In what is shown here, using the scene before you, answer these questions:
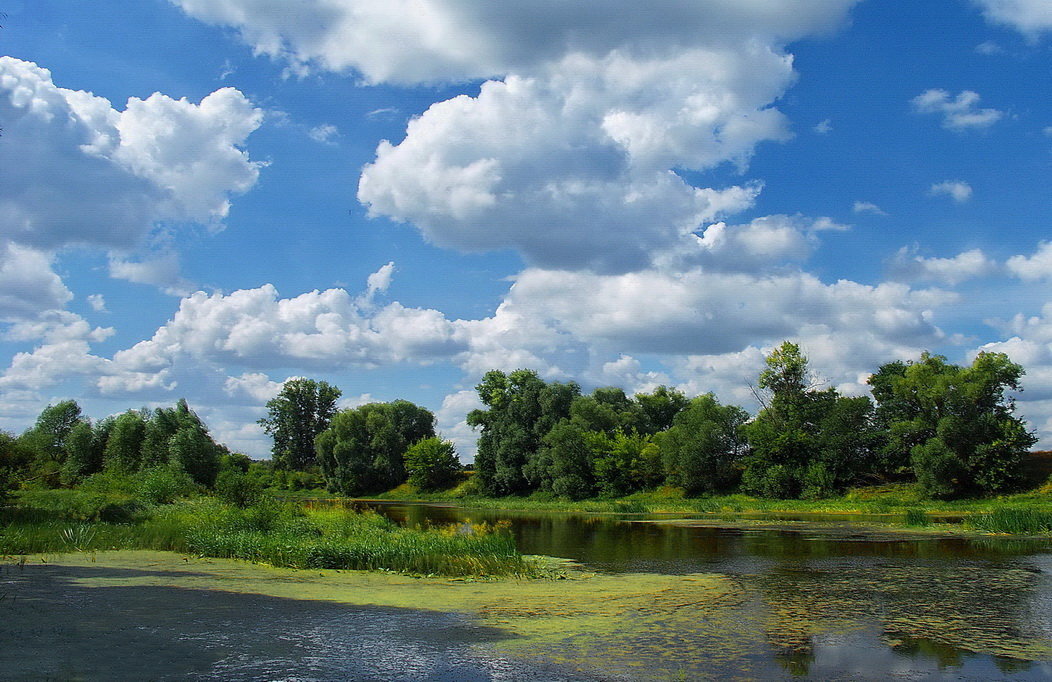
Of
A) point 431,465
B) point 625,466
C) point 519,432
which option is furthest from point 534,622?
point 431,465

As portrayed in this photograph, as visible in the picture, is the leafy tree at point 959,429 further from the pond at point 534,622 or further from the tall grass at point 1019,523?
the pond at point 534,622

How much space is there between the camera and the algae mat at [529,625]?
10.2 metres

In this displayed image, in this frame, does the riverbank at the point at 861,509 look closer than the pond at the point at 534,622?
No

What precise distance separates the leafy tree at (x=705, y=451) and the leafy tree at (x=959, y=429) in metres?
12.5

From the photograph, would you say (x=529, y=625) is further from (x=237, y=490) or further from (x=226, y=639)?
(x=237, y=490)

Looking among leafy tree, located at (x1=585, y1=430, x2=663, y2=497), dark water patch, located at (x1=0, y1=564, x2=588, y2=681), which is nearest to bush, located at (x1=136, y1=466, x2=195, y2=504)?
dark water patch, located at (x1=0, y1=564, x2=588, y2=681)

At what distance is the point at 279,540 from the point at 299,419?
102m

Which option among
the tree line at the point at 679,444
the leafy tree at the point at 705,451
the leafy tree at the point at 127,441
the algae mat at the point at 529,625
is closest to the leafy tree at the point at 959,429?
the tree line at the point at 679,444

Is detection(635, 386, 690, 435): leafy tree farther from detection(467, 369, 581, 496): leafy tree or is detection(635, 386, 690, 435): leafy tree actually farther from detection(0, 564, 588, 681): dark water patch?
detection(0, 564, 588, 681): dark water patch

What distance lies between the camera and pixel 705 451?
65.2 metres

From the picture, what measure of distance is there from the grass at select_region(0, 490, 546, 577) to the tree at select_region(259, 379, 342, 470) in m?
89.7

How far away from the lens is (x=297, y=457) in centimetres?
11731

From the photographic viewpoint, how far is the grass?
63.9ft

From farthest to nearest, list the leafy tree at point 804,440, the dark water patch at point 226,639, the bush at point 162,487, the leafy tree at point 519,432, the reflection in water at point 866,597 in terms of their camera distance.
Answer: the leafy tree at point 519,432, the leafy tree at point 804,440, the bush at point 162,487, the reflection in water at point 866,597, the dark water patch at point 226,639
